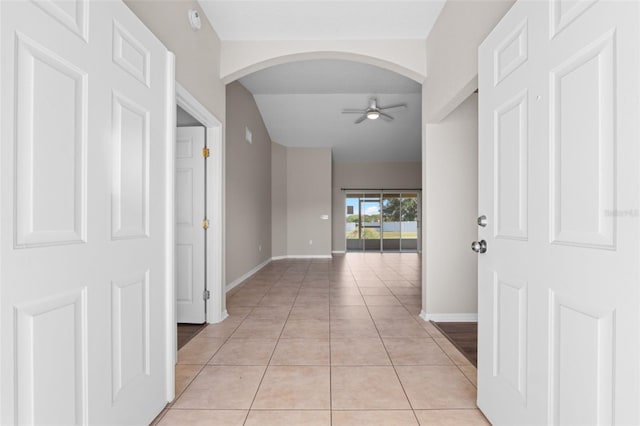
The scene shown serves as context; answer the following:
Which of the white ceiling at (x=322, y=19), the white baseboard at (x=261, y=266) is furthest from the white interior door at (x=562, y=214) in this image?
the white baseboard at (x=261, y=266)

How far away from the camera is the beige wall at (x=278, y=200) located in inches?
352

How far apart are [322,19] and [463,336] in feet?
9.73

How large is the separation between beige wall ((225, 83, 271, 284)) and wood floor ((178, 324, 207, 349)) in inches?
57.9

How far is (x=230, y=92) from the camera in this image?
5.00m

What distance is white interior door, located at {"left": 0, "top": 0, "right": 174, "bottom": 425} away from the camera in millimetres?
959

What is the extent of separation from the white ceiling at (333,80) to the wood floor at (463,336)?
2718 millimetres

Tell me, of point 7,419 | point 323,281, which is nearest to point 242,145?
point 323,281

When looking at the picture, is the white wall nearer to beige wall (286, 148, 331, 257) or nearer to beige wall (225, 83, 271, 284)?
beige wall (225, 83, 271, 284)

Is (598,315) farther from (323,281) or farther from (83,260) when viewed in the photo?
(323,281)

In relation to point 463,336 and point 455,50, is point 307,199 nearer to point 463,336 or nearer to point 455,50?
point 463,336

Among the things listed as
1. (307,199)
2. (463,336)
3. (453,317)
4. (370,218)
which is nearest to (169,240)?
(463,336)

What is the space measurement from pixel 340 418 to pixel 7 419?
1.35 metres

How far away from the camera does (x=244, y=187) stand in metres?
5.82

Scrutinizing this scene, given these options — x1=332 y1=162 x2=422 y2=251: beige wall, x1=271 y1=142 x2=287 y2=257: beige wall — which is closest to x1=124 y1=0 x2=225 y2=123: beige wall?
x1=271 y1=142 x2=287 y2=257: beige wall
